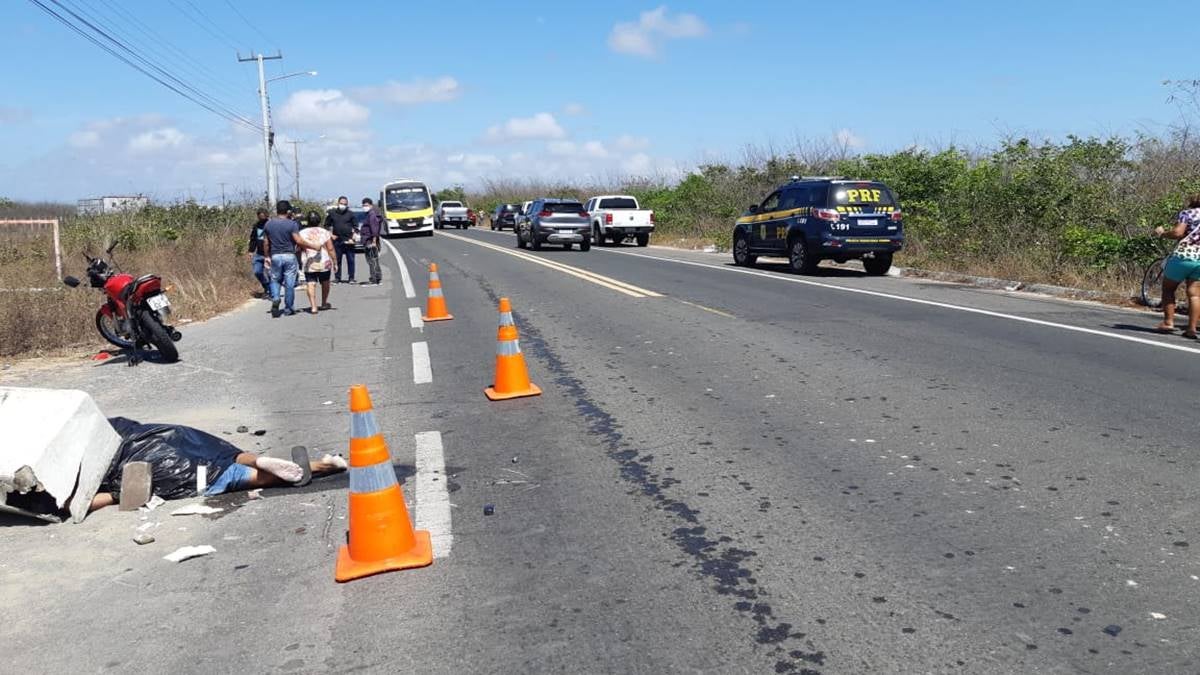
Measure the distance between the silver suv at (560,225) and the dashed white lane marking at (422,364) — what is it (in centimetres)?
2044

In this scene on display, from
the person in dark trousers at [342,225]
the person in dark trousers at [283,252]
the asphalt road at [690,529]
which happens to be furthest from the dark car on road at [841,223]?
the person in dark trousers at [283,252]

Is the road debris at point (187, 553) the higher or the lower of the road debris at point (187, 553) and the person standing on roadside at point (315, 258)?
the lower

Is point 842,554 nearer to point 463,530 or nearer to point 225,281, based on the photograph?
point 463,530

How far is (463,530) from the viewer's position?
14.5 ft

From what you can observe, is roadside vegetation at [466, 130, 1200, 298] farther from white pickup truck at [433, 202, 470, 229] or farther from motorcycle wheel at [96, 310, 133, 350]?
white pickup truck at [433, 202, 470, 229]

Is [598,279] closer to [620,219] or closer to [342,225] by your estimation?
[342,225]

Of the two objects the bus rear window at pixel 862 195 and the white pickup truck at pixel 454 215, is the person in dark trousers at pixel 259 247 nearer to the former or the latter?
the bus rear window at pixel 862 195

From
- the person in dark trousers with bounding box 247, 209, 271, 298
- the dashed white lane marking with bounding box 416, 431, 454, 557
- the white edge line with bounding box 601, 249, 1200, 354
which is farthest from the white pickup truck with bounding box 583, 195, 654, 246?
the dashed white lane marking with bounding box 416, 431, 454, 557

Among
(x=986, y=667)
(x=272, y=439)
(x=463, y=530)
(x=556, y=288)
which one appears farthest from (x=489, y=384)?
(x=556, y=288)

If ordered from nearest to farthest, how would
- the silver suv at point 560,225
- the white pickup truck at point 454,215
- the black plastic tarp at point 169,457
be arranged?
the black plastic tarp at point 169,457 → the silver suv at point 560,225 → the white pickup truck at point 454,215

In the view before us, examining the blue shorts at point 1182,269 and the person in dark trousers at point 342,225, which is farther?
the person in dark trousers at point 342,225

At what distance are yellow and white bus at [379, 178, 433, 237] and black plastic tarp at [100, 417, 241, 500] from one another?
4129 cm

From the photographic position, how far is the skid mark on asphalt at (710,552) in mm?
3252

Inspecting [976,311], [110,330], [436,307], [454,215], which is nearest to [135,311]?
[110,330]
